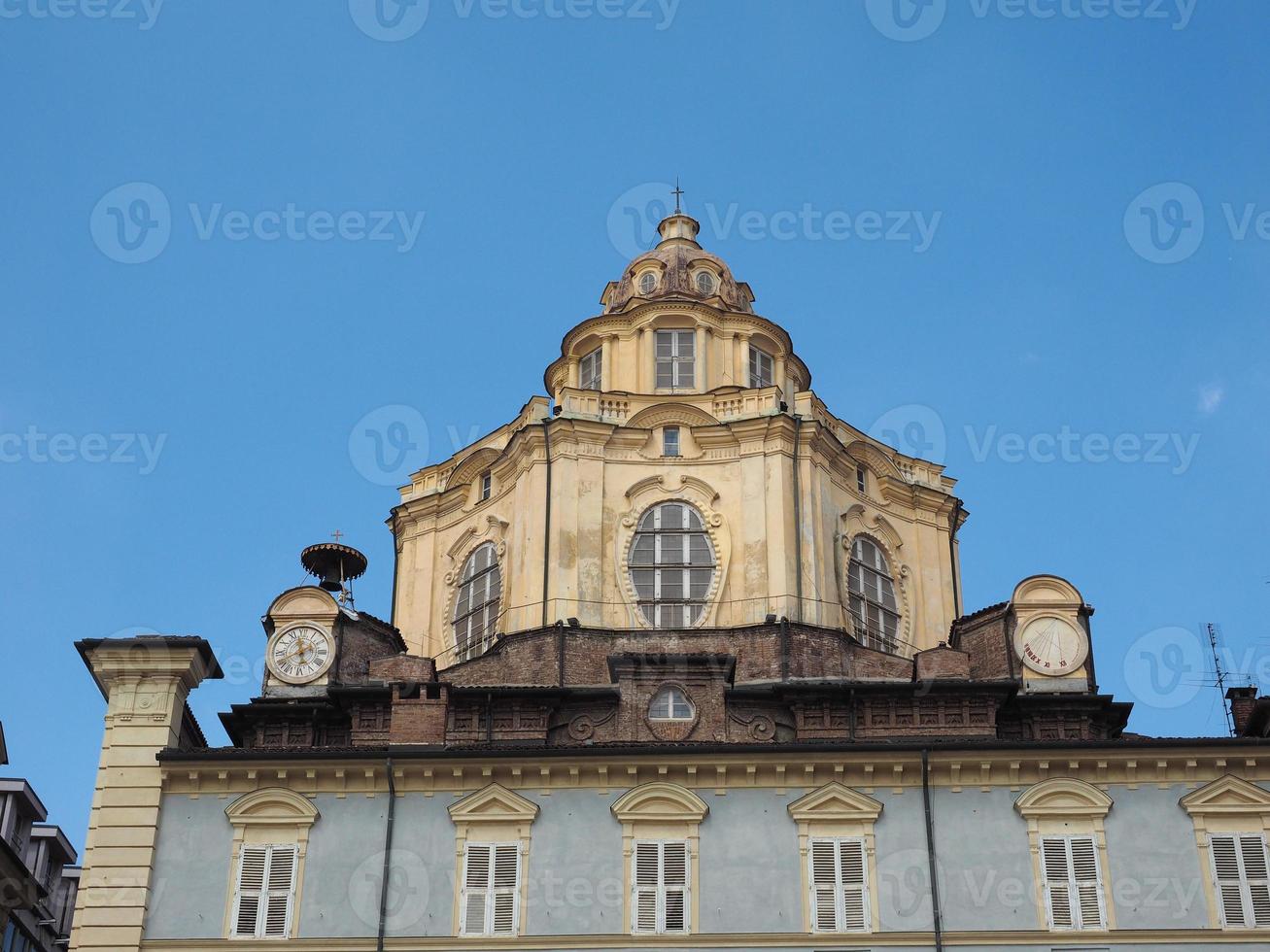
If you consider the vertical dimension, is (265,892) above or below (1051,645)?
below

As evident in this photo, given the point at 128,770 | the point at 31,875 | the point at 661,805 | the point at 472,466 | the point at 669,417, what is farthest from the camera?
the point at 472,466

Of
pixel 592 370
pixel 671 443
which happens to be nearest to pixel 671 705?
pixel 671 443

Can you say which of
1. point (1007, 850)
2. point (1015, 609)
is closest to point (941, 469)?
point (1015, 609)

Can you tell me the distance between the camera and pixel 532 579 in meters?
49.7

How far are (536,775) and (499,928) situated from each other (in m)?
3.30

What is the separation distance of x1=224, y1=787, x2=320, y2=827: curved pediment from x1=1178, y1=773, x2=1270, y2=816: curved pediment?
18.1 metres

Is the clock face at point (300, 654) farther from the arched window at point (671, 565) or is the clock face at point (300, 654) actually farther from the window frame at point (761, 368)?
the window frame at point (761, 368)

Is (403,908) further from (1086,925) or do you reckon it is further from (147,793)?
(1086,925)

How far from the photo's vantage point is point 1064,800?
3878cm

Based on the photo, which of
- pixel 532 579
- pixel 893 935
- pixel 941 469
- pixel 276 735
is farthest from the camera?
pixel 941 469

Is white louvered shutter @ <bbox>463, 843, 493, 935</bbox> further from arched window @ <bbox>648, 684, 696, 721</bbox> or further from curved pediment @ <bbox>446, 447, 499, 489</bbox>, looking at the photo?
curved pediment @ <bbox>446, 447, 499, 489</bbox>

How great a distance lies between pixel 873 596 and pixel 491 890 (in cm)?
1795

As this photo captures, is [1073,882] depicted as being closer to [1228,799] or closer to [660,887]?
[1228,799]

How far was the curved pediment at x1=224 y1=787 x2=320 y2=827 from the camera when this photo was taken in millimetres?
38969
